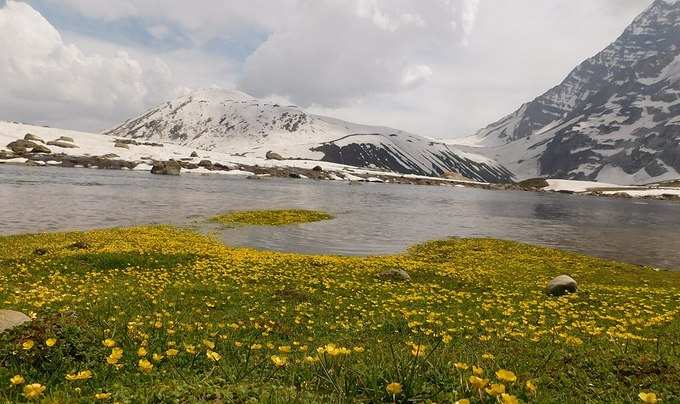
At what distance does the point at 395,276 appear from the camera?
1058 inches

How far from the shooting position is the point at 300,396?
6.04m

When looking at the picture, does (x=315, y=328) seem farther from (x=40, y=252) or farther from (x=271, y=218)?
(x=271, y=218)

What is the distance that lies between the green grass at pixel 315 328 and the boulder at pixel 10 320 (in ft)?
1.85

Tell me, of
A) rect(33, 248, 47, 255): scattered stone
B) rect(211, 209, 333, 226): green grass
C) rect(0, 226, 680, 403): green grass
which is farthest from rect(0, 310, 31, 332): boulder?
rect(211, 209, 333, 226): green grass

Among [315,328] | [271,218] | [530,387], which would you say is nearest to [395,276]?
[315,328]

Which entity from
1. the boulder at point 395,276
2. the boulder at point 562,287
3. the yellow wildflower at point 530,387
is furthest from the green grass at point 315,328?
the boulder at point 395,276

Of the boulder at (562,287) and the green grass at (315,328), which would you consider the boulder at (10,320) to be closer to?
the green grass at (315,328)

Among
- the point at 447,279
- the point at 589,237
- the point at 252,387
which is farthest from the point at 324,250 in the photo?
the point at 589,237

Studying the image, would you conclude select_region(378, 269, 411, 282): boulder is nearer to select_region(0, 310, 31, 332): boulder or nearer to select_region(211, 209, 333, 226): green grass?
select_region(0, 310, 31, 332): boulder

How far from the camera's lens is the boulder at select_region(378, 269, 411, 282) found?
86.8ft

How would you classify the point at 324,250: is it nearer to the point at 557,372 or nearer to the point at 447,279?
the point at 447,279

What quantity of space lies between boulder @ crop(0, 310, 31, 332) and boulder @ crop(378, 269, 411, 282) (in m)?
19.0

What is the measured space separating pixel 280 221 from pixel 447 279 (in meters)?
38.8

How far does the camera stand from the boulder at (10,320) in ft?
30.1
